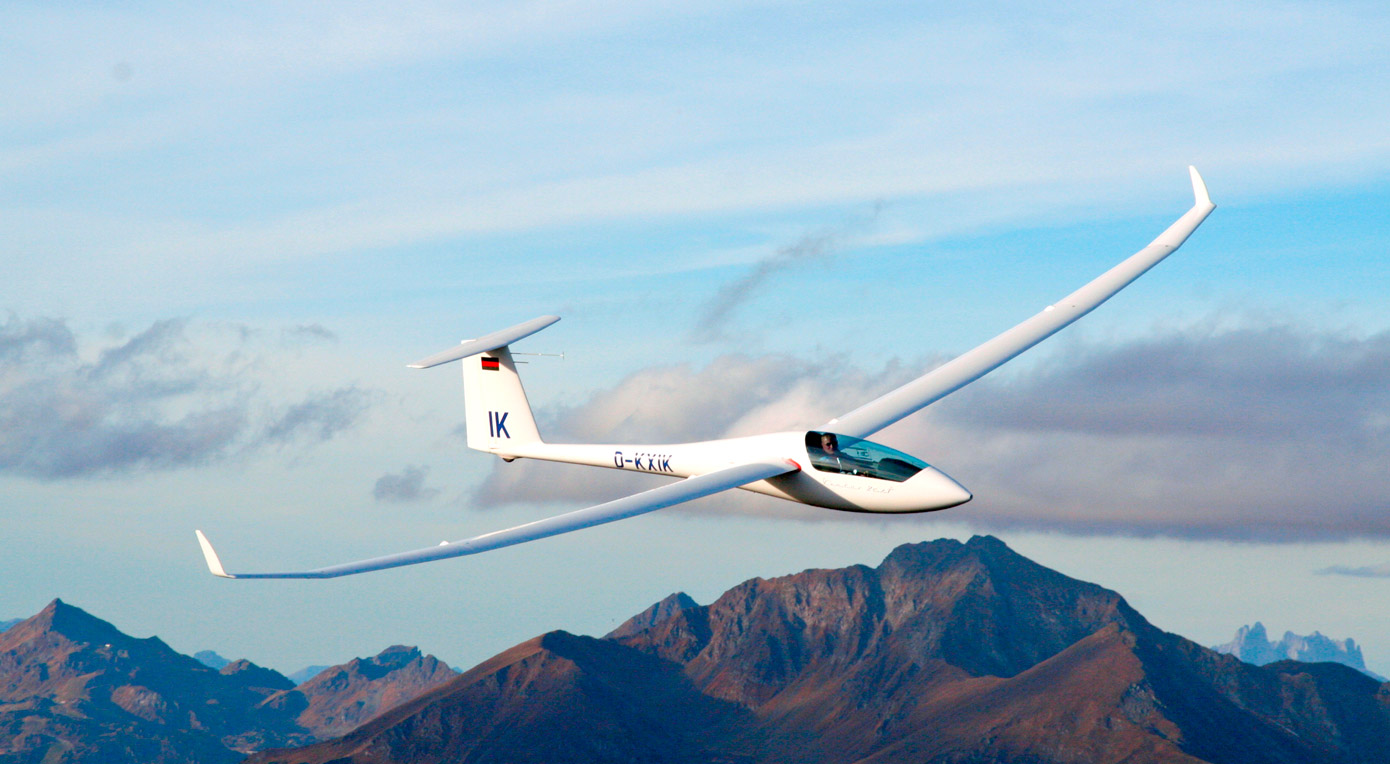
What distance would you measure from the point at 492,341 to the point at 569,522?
21336mm

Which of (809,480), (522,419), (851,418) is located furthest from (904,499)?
(522,419)

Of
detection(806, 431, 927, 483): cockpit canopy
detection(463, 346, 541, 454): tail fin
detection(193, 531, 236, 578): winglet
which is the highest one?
detection(463, 346, 541, 454): tail fin

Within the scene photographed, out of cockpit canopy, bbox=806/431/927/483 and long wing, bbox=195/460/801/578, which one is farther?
cockpit canopy, bbox=806/431/927/483

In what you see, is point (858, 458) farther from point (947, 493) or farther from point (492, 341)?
point (492, 341)

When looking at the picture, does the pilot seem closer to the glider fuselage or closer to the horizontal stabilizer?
the glider fuselage

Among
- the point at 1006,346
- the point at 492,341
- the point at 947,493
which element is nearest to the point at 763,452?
the point at 947,493

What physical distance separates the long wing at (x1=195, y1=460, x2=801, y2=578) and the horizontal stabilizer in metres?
16.0

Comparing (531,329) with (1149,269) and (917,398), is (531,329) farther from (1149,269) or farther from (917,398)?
Answer: (1149,269)

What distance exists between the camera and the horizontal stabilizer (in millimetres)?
57312

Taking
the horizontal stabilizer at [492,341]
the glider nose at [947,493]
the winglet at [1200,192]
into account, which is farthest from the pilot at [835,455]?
the winglet at [1200,192]

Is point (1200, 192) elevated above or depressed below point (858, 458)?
above

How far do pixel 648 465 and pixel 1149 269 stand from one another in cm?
2971

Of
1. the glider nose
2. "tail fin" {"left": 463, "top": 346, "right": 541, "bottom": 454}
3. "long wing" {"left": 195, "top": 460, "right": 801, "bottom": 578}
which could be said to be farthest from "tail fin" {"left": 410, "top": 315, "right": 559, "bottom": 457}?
the glider nose

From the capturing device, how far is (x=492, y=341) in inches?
2409
